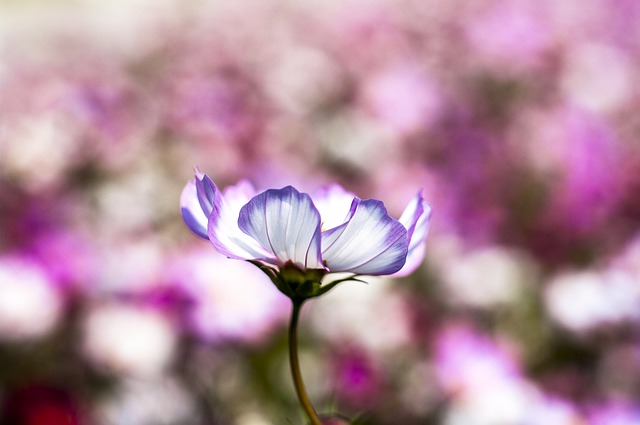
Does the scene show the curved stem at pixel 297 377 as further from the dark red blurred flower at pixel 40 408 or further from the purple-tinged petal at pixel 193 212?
the dark red blurred flower at pixel 40 408

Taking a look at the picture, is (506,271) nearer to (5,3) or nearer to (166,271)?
(166,271)

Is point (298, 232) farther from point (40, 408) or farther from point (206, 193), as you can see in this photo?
point (40, 408)

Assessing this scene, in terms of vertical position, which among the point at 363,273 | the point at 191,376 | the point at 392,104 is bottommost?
the point at 363,273

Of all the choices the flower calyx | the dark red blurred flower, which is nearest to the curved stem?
the flower calyx

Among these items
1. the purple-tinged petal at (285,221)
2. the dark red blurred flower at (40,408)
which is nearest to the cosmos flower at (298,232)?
the purple-tinged petal at (285,221)

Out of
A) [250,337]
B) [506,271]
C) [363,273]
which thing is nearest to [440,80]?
[506,271]

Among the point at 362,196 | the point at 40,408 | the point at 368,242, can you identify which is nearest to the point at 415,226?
the point at 368,242

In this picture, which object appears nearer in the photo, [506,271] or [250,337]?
[250,337]

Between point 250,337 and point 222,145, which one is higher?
point 222,145
